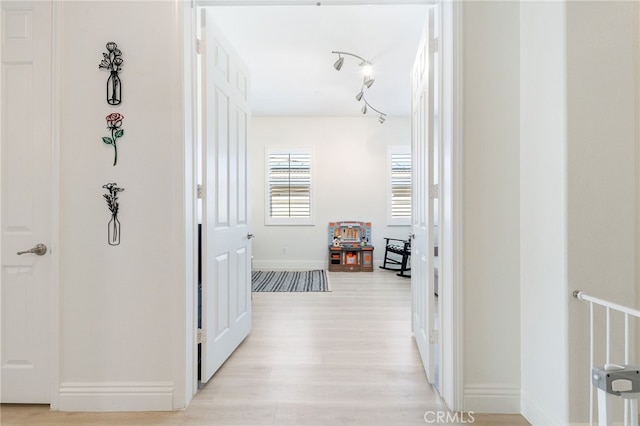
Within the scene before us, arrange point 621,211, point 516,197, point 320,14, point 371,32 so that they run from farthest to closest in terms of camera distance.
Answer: point 371,32
point 320,14
point 516,197
point 621,211

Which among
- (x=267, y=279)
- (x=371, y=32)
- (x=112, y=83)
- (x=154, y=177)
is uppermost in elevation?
(x=371, y=32)

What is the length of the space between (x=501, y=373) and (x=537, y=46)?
1.62 m

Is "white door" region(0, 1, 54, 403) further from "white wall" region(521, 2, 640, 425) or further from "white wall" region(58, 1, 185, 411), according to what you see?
"white wall" region(521, 2, 640, 425)

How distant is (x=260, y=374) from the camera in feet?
7.13

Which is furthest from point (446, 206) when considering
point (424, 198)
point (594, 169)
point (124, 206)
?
point (124, 206)

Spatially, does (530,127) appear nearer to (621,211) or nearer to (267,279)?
(621,211)

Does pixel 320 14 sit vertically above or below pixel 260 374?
above

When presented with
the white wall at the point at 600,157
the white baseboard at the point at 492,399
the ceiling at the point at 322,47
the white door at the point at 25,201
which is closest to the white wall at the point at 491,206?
the white baseboard at the point at 492,399

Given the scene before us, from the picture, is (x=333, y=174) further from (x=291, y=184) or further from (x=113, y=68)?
(x=113, y=68)

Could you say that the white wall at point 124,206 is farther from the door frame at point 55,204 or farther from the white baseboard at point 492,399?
the white baseboard at point 492,399

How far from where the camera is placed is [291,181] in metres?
6.46

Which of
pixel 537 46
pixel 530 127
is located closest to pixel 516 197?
pixel 530 127

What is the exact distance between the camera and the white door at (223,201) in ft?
6.57

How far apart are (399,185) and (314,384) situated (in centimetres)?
494
